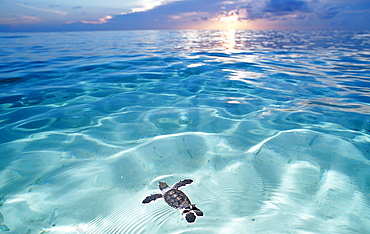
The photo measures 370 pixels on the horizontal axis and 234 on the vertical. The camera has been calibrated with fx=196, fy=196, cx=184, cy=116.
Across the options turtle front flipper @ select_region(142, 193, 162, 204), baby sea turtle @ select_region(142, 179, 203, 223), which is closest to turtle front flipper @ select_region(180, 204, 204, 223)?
baby sea turtle @ select_region(142, 179, 203, 223)

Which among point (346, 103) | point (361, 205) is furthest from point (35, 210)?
point (346, 103)

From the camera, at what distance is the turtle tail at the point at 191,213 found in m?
2.06

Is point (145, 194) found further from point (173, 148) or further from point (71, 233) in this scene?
point (173, 148)

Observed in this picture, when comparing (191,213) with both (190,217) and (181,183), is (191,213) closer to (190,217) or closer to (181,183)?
(190,217)

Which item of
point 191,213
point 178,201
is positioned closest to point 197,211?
point 191,213

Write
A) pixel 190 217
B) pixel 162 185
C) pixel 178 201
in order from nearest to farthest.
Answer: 1. pixel 190 217
2. pixel 178 201
3. pixel 162 185

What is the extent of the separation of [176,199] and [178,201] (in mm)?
32

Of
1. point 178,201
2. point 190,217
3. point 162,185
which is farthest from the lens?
A: point 162,185

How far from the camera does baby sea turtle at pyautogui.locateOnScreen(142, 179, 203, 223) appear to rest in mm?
2125

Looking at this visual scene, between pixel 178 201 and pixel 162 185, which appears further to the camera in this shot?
pixel 162 185

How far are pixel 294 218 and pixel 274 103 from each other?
3599mm

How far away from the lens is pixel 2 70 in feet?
30.8

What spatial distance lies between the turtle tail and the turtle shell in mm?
51

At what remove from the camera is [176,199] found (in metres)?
2.23
